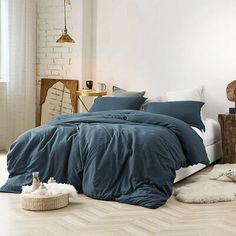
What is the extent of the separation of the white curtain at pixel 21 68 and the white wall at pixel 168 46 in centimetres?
105

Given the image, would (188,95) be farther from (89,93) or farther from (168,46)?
(89,93)

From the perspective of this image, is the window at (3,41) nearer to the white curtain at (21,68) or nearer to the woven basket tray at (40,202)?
the white curtain at (21,68)

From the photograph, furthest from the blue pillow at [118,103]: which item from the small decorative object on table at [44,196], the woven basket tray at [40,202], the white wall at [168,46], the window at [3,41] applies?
the woven basket tray at [40,202]

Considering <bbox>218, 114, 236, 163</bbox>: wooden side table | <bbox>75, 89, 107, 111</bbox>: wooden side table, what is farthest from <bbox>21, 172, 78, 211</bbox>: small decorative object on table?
<bbox>75, 89, 107, 111</bbox>: wooden side table

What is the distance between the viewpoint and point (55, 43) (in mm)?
6926

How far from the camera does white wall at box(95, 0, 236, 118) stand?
5762 millimetres

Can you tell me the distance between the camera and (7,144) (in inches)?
264

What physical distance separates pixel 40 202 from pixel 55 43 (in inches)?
157

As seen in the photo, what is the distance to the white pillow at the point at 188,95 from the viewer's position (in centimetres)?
566

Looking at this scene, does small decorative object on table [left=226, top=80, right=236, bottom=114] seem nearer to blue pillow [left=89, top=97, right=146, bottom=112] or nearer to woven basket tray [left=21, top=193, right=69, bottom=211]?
blue pillow [left=89, top=97, right=146, bottom=112]

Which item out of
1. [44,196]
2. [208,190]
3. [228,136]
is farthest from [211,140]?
[44,196]

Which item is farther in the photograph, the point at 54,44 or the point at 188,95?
the point at 54,44

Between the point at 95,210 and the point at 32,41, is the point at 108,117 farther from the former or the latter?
the point at 32,41

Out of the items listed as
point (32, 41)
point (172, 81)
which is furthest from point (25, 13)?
point (172, 81)
